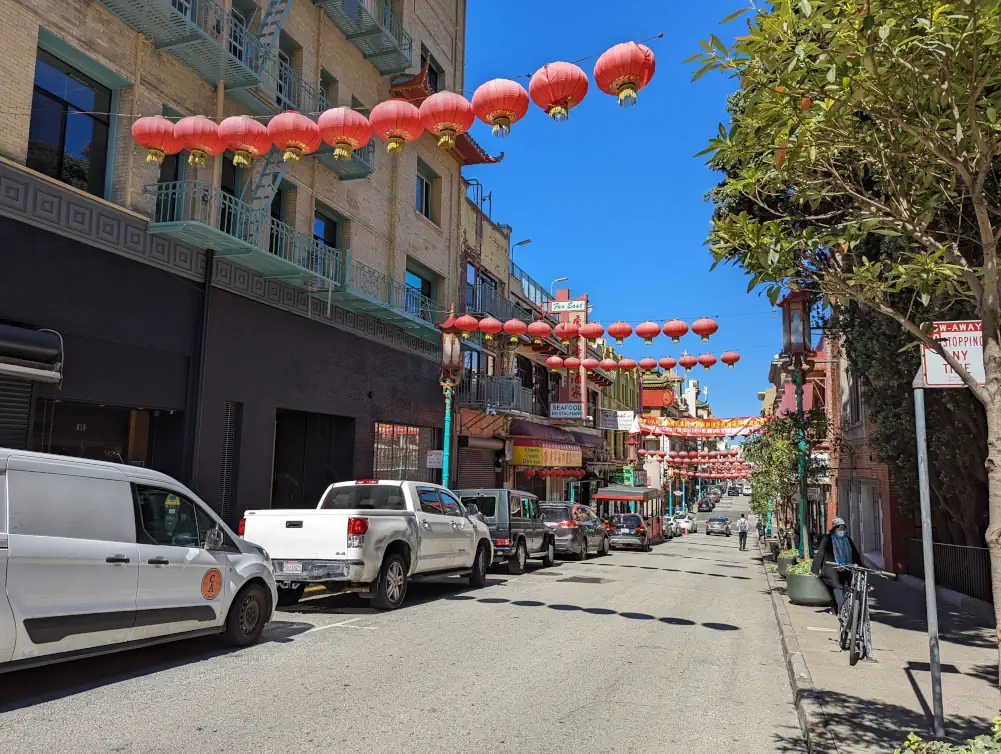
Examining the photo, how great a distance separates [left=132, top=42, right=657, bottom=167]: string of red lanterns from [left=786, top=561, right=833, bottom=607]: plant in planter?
31.1 ft

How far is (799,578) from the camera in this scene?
13.1 m

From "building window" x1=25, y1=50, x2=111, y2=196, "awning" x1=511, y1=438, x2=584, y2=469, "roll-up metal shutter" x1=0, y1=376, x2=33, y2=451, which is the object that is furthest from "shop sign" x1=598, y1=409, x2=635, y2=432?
"roll-up metal shutter" x1=0, y1=376, x2=33, y2=451

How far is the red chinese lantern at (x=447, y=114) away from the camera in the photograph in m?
8.37

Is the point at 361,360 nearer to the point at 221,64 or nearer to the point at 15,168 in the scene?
the point at 221,64

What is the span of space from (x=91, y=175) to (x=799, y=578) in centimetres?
1426

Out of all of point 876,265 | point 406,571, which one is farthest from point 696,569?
point 876,265

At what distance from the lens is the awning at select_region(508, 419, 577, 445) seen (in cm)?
3008

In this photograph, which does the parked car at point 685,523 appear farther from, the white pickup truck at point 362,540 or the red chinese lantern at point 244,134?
the red chinese lantern at point 244,134

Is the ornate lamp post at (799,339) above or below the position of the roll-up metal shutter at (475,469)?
above

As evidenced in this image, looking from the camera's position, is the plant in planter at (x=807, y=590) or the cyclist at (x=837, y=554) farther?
the plant in planter at (x=807, y=590)

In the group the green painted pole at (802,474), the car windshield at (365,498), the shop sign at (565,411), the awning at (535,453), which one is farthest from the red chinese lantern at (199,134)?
the shop sign at (565,411)

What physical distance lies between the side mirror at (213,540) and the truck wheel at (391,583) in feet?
11.1

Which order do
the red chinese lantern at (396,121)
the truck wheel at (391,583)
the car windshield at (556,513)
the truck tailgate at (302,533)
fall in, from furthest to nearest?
1. the car windshield at (556,513)
2. the truck wheel at (391,583)
3. the truck tailgate at (302,533)
4. the red chinese lantern at (396,121)

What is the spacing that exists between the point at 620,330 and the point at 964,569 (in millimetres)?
7848
